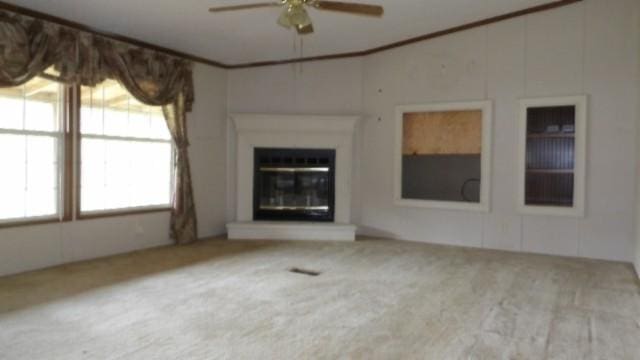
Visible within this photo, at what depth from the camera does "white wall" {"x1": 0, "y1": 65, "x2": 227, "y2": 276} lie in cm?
460

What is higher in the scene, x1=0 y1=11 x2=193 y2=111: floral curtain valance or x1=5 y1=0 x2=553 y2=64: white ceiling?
x1=5 y1=0 x2=553 y2=64: white ceiling

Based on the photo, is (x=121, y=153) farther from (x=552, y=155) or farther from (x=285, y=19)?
(x=552, y=155)

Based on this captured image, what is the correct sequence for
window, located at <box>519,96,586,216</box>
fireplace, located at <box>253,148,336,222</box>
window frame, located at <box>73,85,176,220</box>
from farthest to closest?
fireplace, located at <box>253,148,336,222</box> → window, located at <box>519,96,586,216</box> → window frame, located at <box>73,85,176,220</box>

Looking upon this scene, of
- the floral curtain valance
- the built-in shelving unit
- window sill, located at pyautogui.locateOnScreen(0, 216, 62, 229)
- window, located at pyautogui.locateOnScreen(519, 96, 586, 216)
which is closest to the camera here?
the floral curtain valance

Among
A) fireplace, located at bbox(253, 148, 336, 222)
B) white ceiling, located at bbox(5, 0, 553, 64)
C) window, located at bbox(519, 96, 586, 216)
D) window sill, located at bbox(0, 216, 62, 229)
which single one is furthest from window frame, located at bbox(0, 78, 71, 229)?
window, located at bbox(519, 96, 586, 216)

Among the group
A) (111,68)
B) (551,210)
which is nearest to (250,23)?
(111,68)

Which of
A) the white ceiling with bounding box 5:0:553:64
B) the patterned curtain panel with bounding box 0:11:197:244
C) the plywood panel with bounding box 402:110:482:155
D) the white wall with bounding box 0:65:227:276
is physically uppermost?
the white ceiling with bounding box 5:0:553:64

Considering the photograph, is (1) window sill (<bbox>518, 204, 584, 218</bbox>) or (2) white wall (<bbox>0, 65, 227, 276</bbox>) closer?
(2) white wall (<bbox>0, 65, 227, 276</bbox>)

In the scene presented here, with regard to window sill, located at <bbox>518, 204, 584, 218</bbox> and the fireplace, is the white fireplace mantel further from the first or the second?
window sill, located at <bbox>518, 204, 584, 218</bbox>

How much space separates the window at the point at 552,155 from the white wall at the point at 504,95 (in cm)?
10

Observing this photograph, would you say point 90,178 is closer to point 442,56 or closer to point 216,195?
point 216,195

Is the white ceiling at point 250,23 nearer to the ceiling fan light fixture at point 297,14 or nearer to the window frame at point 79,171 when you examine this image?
the window frame at point 79,171

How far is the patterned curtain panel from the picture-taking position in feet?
14.0

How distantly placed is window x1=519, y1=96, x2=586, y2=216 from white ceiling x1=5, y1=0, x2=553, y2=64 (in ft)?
4.13
